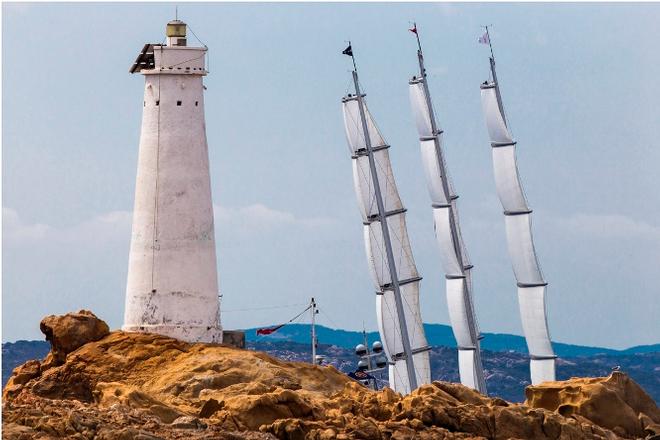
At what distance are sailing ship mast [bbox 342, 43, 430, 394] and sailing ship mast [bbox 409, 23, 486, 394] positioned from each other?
80.2 inches

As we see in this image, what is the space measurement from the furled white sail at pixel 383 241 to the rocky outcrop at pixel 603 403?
1955 centimetres

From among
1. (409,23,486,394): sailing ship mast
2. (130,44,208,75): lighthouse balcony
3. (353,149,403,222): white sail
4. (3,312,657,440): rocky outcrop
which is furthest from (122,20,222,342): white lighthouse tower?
(409,23,486,394): sailing ship mast

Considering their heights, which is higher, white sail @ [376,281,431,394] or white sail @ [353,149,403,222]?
white sail @ [353,149,403,222]

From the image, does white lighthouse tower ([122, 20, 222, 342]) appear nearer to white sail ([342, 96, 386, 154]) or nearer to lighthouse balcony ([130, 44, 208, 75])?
lighthouse balcony ([130, 44, 208, 75])

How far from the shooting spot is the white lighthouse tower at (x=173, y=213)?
180 ft

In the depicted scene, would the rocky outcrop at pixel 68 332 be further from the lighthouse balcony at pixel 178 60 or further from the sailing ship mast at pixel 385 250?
the sailing ship mast at pixel 385 250

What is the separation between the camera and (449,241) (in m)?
77.3

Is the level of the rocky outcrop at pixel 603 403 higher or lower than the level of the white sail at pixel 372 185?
lower

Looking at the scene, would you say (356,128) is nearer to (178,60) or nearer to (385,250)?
(385,250)

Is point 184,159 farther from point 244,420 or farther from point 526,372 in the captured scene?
point 526,372

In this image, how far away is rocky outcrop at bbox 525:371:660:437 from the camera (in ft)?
176

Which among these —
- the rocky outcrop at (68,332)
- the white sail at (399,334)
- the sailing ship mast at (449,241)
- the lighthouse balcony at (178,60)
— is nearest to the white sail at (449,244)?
the sailing ship mast at (449,241)

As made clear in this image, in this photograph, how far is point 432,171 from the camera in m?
77.8

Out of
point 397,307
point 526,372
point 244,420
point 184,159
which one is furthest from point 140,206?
point 526,372
